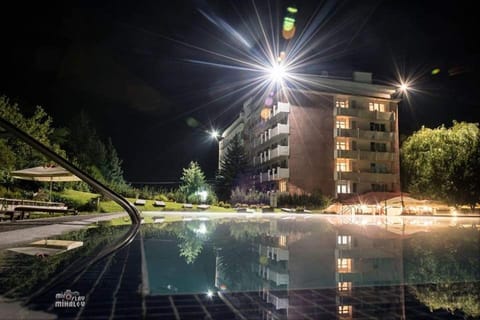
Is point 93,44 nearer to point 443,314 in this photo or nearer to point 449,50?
point 443,314

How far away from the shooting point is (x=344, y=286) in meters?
4.04

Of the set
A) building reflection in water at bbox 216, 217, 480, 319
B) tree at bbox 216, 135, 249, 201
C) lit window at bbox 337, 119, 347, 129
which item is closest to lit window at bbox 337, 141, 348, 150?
lit window at bbox 337, 119, 347, 129

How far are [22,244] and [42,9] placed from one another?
23.6 m

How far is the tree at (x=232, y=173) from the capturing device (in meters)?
45.9

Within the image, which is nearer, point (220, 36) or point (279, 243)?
point (279, 243)

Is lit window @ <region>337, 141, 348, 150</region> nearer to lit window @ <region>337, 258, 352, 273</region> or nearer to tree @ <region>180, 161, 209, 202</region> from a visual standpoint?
tree @ <region>180, 161, 209, 202</region>

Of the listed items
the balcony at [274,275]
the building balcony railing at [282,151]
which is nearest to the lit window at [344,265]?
the balcony at [274,275]

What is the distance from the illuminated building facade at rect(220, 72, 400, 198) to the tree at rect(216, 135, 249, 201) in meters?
4.33

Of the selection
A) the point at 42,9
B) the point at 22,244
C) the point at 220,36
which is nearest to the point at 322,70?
the point at 220,36

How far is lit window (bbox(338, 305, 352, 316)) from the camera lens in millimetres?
3018

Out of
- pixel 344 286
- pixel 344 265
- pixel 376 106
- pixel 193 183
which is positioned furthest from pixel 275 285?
pixel 376 106

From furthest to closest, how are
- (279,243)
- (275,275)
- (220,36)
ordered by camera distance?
(220,36)
(279,243)
(275,275)

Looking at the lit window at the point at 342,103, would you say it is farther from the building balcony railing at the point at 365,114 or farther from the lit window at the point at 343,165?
the lit window at the point at 343,165

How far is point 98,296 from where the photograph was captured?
338 cm
